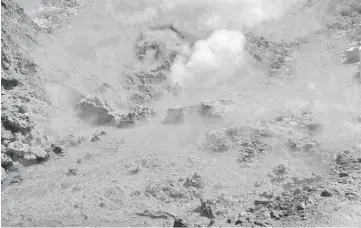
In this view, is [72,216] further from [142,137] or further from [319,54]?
[319,54]

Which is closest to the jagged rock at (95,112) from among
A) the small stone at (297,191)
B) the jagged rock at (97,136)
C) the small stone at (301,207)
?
the jagged rock at (97,136)

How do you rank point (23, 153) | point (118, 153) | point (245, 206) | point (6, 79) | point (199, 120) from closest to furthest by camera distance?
point (245, 206), point (23, 153), point (118, 153), point (6, 79), point (199, 120)

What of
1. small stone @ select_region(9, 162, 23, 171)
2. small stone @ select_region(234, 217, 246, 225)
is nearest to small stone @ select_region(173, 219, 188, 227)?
small stone @ select_region(234, 217, 246, 225)

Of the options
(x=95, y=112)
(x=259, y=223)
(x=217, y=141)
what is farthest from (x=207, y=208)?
(x=95, y=112)

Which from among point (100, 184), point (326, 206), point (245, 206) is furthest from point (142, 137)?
point (326, 206)

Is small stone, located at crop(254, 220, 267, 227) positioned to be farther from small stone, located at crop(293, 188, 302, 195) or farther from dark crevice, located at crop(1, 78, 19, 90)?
dark crevice, located at crop(1, 78, 19, 90)

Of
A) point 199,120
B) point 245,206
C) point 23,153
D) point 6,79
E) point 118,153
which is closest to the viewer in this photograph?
point 245,206

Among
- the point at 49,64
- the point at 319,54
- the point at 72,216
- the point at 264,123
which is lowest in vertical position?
the point at 72,216
